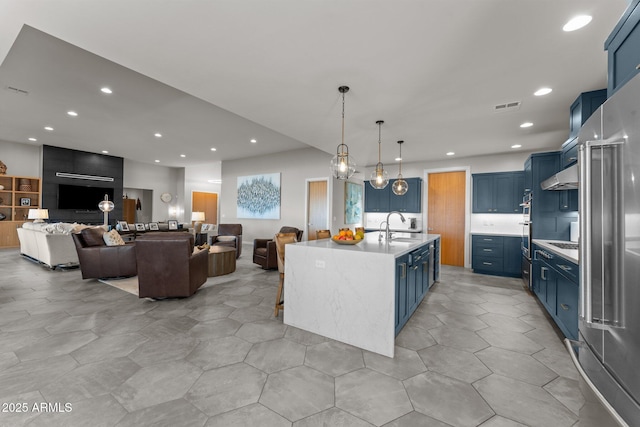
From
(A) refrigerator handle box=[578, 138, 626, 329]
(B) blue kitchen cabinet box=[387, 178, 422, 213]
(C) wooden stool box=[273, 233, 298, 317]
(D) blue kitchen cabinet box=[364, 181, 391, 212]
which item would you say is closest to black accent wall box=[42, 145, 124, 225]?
(D) blue kitchen cabinet box=[364, 181, 391, 212]

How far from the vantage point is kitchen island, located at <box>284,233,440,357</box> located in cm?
230

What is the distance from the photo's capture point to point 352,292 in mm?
2451

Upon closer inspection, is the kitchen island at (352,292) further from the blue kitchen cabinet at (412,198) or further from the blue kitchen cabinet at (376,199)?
the blue kitchen cabinet at (376,199)

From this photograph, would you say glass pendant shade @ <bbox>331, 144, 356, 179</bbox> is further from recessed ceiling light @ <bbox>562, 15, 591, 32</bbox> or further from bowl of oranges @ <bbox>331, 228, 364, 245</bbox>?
recessed ceiling light @ <bbox>562, 15, 591, 32</bbox>

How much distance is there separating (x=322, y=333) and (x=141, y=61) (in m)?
3.17

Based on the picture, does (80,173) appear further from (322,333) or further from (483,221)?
(483,221)

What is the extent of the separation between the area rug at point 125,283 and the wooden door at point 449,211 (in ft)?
20.8

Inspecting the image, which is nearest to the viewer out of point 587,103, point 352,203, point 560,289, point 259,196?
point 560,289

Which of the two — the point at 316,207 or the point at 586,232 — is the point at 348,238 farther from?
the point at 316,207

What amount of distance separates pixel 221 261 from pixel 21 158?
826cm

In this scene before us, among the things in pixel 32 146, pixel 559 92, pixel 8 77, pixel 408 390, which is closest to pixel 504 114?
pixel 559 92

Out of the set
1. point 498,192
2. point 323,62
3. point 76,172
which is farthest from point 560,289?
point 76,172

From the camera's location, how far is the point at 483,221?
243 inches

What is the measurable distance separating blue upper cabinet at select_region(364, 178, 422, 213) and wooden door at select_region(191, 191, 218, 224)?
763 centimetres
